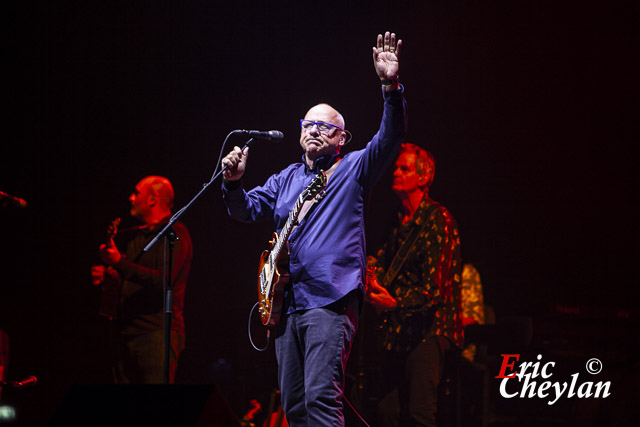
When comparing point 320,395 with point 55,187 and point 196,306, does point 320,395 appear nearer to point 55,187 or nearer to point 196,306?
point 196,306

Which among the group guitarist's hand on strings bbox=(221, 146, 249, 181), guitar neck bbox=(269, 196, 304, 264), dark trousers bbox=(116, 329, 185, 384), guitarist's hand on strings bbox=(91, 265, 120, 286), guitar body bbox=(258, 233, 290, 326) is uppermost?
guitarist's hand on strings bbox=(221, 146, 249, 181)

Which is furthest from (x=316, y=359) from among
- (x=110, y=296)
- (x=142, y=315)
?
(x=110, y=296)

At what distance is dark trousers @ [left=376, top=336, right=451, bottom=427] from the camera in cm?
423

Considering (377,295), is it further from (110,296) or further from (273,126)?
(273,126)

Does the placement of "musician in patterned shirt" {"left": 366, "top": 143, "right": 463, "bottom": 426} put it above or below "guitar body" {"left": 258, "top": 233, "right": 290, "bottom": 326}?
below

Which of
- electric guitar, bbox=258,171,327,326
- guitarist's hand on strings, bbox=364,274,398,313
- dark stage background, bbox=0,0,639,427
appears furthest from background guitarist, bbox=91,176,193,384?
electric guitar, bbox=258,171,327,326

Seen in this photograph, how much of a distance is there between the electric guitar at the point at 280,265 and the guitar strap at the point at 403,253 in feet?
4.68

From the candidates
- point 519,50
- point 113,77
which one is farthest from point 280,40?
point 519,50

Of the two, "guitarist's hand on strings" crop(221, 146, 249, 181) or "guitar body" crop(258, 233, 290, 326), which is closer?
"guitar body" crop(258, 233, 290, 326)

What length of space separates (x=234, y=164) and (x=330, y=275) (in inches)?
30.7

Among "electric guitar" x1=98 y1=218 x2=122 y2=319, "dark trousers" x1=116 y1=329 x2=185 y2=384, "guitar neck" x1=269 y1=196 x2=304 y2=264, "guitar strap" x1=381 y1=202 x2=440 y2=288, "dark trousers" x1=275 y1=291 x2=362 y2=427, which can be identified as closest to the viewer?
"dark trousers" x1=275 y1=291 x2=362 y2=427

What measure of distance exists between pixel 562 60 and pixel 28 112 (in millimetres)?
4819

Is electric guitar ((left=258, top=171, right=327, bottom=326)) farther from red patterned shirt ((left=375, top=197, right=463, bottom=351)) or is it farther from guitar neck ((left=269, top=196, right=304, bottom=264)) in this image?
Answer: red patterned shirt ((left=375, top=197, right=463, bottom=351))

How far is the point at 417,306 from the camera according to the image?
4344 millimetres
